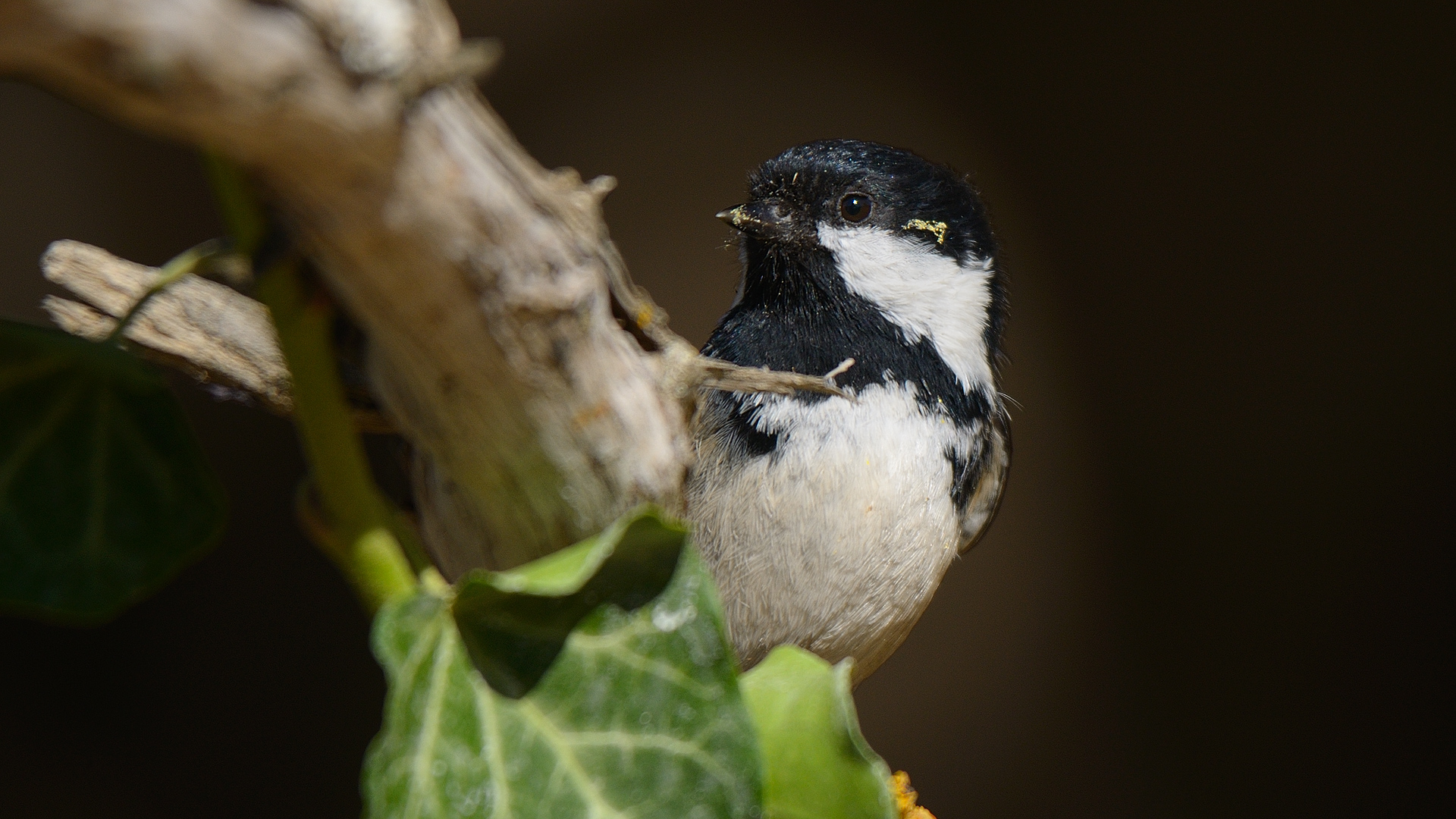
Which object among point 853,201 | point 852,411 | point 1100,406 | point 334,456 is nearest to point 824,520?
point 852,411

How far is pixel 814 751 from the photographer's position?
1.51 ft

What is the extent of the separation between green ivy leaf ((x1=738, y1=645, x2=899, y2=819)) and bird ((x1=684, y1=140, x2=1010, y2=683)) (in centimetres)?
29

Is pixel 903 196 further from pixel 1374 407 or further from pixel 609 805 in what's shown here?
pixel 1374 407

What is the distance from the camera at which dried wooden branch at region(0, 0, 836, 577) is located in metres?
0.32

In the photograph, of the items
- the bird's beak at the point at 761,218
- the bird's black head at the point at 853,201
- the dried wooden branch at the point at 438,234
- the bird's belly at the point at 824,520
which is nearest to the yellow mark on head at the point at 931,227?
the bird's black head at the point at 853,201

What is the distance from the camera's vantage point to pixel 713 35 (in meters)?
1.88

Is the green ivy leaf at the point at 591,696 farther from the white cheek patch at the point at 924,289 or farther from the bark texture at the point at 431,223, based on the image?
the white cheek patch at the point at 924,289

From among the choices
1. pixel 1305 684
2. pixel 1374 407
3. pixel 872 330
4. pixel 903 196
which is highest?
pixel 903 196

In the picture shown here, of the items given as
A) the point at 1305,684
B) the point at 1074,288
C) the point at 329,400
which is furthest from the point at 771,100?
the point at 329,400

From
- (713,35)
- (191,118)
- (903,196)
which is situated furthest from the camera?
(713,35)

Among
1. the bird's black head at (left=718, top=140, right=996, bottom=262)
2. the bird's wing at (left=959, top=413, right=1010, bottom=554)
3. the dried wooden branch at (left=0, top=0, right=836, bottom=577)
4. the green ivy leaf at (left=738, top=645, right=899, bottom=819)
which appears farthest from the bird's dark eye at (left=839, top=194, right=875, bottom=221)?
the green ivy leaf at (left=738, top=645, right=899, bottom=819)

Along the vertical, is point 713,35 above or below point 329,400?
above

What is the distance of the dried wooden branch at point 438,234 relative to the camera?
32cm

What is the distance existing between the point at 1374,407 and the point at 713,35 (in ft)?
4.45
